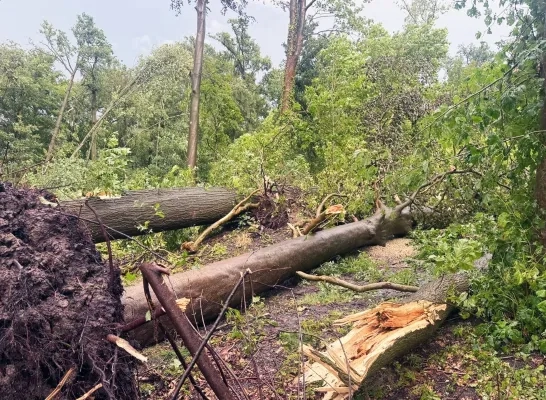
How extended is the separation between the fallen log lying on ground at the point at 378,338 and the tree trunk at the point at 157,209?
2402mm

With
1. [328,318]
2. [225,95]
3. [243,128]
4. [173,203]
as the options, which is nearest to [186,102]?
[225,95]

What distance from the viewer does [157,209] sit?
5.61 metres

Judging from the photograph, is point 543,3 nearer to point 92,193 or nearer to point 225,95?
point 92,193

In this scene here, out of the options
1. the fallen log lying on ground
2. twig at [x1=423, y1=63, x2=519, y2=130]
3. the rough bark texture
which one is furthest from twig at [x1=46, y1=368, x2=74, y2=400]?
twig at [x1=423, y1=63, x2=519, y2=130]

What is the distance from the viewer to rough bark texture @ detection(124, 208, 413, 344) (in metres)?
3.60

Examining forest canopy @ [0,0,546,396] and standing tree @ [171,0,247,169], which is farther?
standing tree @ [171,0,247,169]

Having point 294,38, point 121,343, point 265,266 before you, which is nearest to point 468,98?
point 121,343

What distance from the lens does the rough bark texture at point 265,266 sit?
3.60 meters

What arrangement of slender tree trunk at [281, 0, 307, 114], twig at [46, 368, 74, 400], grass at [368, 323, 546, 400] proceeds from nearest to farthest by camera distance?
twig at [46, 368, 74, 400]
grass at [368, 323, 546, 400]
slender tree trunk at [281, 0, 307, 114]

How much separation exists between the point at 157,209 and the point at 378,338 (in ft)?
11.9

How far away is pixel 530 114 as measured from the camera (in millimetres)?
2984

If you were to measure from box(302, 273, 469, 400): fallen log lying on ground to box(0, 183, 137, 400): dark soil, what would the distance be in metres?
1.05

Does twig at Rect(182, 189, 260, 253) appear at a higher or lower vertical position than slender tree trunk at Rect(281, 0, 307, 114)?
lower

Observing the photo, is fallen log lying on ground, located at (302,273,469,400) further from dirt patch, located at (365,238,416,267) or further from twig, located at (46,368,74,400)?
dirt patch, located at (365,238,416,267)
